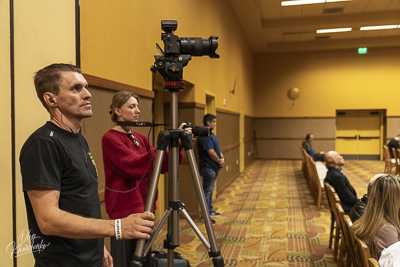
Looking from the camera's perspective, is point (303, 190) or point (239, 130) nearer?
point (303, 190)

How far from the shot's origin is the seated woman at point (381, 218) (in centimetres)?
224

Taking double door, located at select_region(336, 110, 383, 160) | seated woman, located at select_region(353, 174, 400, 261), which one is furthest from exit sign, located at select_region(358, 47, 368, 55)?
seated woman, located at select_region(353, 174, 400, 261)

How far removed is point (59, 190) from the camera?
121 centimetres

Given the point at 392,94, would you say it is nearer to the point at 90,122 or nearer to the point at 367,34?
the point at 367,34

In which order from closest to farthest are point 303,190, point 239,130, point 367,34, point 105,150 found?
point 105,150
point 303,190
point 239,130
point 367,34

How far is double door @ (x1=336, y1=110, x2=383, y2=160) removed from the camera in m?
13.7

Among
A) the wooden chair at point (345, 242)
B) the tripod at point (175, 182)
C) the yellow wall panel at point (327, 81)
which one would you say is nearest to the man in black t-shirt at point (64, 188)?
the tripod at point (175, 182)

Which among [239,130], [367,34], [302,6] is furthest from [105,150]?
[367,34]

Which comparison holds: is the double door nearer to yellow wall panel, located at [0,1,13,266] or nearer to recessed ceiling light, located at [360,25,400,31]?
recessed ceiling light, located at [360,25,400,31]

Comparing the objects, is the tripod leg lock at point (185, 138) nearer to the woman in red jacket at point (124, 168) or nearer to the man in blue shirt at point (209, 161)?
the woman in red jacket at point (124, 168)

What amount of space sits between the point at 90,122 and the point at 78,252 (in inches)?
54.1

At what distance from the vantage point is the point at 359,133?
13.8 meters

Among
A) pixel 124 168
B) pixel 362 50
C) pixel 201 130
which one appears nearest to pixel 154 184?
pixel 201 130

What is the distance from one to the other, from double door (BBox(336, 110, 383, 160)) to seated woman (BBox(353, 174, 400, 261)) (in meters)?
12.3
